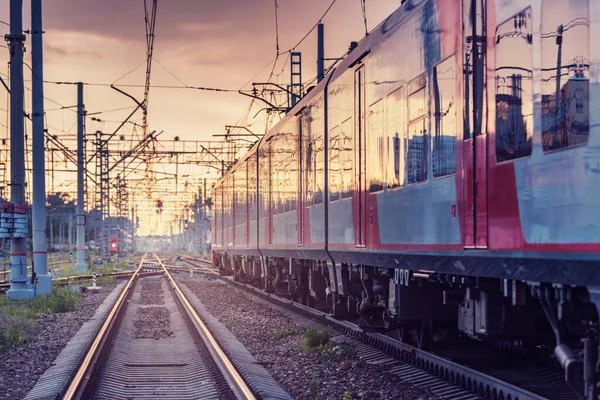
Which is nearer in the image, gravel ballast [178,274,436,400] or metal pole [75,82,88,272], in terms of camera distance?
gravel ballast [178,274,436,400]

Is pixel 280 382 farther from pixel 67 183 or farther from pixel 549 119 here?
pixel 67 183

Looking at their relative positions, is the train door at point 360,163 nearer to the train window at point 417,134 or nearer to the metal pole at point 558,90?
the train window at point 417,134

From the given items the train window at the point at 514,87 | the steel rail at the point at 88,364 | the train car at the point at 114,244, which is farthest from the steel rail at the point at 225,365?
the train car at the point at 114,244

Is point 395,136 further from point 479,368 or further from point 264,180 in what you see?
point 264,180

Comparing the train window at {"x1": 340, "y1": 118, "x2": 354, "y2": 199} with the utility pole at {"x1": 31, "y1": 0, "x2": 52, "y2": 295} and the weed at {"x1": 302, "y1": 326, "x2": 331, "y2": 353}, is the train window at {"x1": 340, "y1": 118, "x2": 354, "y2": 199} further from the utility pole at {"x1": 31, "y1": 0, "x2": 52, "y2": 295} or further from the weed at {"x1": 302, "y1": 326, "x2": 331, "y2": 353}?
the utility pole at {"x1": 31, "y1": 0, "x2": 52, "y2": 295}

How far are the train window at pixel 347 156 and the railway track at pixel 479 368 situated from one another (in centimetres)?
208

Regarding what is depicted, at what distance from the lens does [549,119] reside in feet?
20.6

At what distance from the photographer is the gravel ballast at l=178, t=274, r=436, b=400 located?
30.9 feet

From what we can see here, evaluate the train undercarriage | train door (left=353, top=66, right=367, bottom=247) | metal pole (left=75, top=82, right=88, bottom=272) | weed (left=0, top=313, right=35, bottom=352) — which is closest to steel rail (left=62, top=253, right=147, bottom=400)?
weed (left=0, top=313, right=35, bottom=352)

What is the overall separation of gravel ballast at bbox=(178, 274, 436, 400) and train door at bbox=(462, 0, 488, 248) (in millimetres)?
2353

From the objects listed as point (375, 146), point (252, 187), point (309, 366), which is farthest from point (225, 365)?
point (252, 187)

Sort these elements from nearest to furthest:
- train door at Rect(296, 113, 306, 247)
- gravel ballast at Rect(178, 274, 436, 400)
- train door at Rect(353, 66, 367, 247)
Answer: gravel ballast at Rect(178, 274, 436, 400), train door at Rect(353, 66, 367, 247), train door at Rect(296, 113, 306, 247)

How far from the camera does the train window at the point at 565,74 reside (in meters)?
5.80

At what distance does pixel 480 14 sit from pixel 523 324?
271 cm
